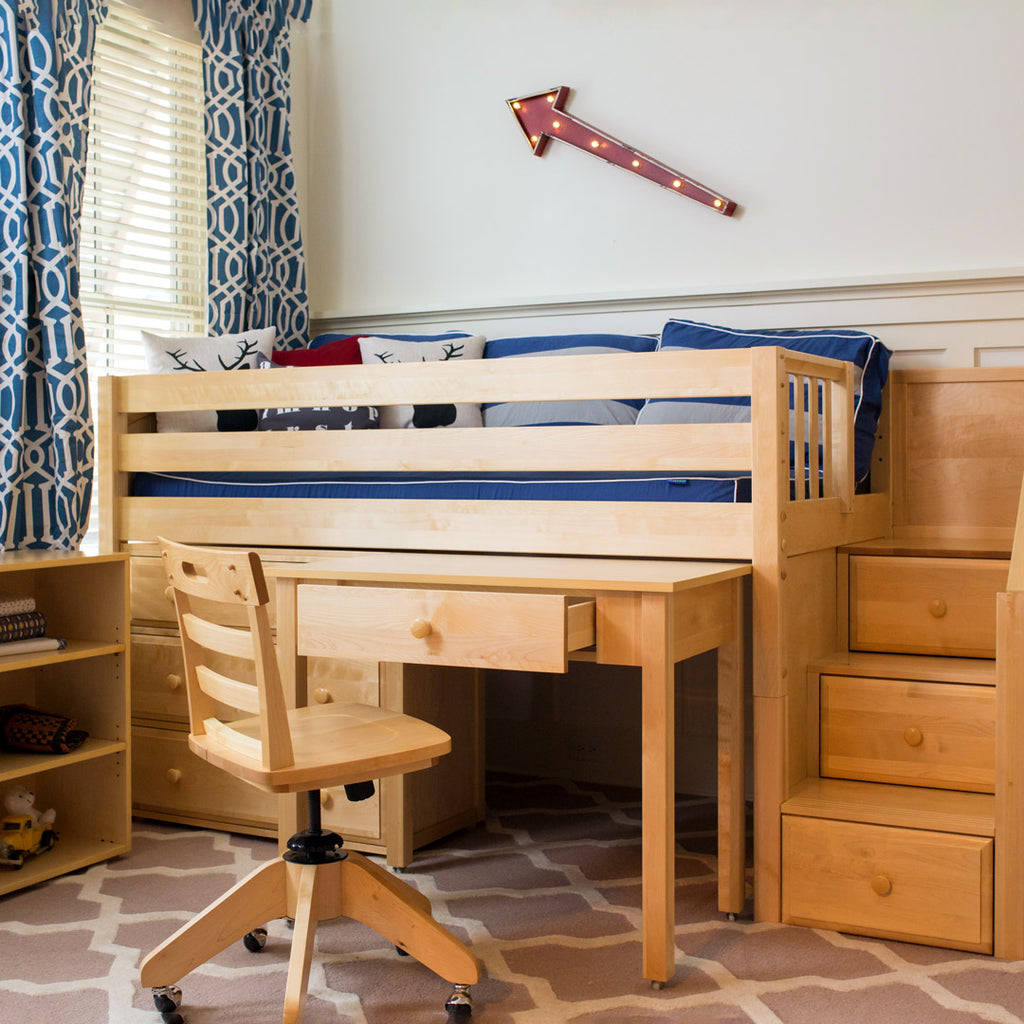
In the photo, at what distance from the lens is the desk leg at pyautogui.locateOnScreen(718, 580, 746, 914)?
81.8 inches

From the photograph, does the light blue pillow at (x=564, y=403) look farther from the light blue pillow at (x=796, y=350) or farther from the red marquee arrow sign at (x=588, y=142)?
the red marquee arrow sign at (x=588, y=142)

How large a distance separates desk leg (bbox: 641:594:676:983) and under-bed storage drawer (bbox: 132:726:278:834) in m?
0.98

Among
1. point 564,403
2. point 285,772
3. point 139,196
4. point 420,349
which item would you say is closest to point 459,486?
point 564,403

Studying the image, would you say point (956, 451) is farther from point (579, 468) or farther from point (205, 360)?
point (205, 360)

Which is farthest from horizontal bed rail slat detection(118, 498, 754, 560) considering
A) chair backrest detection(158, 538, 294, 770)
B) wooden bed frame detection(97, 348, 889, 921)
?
chair backrest detection(158, 538, 294, 770)

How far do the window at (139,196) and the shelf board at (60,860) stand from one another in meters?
0.87

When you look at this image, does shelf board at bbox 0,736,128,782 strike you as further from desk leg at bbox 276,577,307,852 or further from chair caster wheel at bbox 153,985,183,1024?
chair caster wheel at bbox 153,985,183,1024

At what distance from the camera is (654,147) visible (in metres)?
3.03

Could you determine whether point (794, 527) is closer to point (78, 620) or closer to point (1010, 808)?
point (1010, 808)

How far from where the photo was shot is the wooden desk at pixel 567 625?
177cm

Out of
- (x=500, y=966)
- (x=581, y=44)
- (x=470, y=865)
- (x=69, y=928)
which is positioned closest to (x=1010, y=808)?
(x=500, y=966)

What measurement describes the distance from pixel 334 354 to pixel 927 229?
152 cm

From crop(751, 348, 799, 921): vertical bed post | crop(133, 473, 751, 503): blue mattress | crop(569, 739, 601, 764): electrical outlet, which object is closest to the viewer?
crop(751, 348, 799, 921): vertical bed post

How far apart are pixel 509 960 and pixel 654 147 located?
2.11 m
